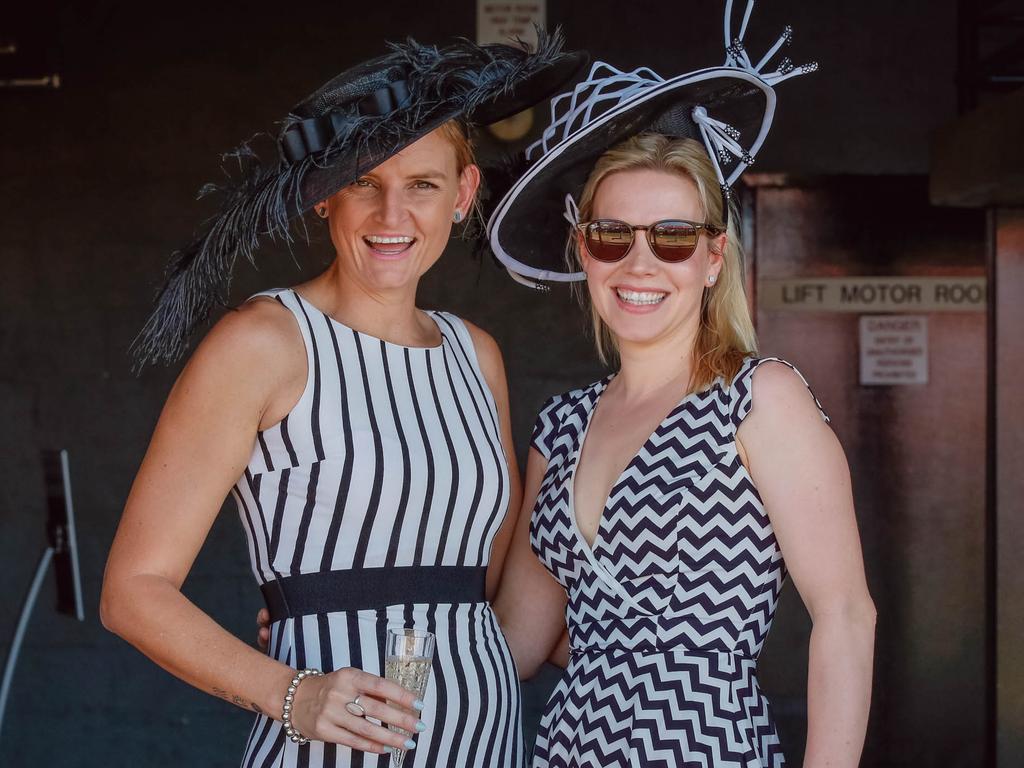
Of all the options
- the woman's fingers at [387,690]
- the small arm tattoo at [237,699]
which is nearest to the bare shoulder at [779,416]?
the woman's fingers at [387,690]

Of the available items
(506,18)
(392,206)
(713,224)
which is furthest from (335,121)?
(506,18)

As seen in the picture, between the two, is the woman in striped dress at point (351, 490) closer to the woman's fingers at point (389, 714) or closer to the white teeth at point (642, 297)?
the woman's fingers at point (389, 714)

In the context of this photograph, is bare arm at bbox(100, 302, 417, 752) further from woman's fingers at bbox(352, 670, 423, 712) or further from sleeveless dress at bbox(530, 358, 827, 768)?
sleeveless dress at bbox(530, 358, 827, 768)

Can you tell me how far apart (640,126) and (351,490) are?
862mm

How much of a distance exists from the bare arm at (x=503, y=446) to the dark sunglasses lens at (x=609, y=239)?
468mm

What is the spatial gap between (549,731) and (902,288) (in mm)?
3140

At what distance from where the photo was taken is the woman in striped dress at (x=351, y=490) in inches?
79.2

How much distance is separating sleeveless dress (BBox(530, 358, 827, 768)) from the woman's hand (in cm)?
37

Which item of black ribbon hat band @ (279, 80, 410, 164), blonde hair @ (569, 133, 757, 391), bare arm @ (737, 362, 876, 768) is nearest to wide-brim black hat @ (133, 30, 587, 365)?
black ribbon hat band @ (279, 80, 410, 164)

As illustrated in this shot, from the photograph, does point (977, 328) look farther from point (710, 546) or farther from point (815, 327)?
point (710, 546)

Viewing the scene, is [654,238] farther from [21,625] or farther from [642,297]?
[21,625]

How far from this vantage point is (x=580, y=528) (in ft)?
7.20

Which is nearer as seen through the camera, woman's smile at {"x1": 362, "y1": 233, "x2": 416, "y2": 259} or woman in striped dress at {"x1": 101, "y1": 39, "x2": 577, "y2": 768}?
woman in striped dress at {"x1": 101, "y1": 39, "x2": 577, "y2": 768}

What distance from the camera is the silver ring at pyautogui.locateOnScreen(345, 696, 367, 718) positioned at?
1.88m
